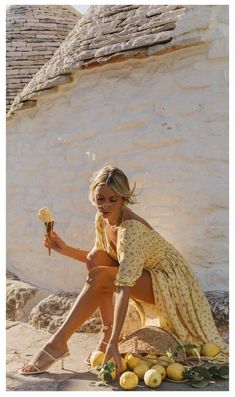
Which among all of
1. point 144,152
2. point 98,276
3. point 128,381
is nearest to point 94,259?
point 98,276

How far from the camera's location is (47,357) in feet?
10.2

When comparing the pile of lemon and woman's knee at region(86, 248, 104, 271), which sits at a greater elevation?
woman's knee at region(86, 248, 104, 271)

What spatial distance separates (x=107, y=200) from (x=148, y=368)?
3.01ft

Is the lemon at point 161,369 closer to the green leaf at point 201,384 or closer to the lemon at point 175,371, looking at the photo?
the lemon at point 175,371

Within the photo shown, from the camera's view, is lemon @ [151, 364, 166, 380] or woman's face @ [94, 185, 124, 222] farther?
woman's face @ [94, 185, 124, 222]

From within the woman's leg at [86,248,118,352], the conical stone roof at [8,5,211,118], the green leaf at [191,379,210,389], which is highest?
the conical stone roof at [8,5,211,118]

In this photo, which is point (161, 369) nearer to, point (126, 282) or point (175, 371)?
point (175, 371)

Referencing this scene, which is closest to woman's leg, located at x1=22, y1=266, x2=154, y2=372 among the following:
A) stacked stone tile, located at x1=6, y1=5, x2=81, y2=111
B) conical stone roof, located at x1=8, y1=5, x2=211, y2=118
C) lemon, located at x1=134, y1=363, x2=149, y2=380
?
lemon, located at x1=134, y1=363, x2=149, y2=380

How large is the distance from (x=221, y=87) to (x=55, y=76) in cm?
142

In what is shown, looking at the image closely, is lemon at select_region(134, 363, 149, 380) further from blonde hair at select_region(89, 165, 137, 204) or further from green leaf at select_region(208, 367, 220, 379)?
blonde hair at select_region(89, 165, 137, 204)

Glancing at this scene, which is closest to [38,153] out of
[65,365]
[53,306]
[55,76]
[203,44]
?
[55,76]

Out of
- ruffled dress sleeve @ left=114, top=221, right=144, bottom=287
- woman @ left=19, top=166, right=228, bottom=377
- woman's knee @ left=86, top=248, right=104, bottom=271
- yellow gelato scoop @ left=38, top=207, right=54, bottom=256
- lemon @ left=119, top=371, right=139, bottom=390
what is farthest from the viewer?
yellow gelato scoop @ left=38, top=207, right=54, bottom=256

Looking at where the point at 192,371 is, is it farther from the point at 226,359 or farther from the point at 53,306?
the point at 53,306

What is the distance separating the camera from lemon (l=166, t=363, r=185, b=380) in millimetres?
2949
